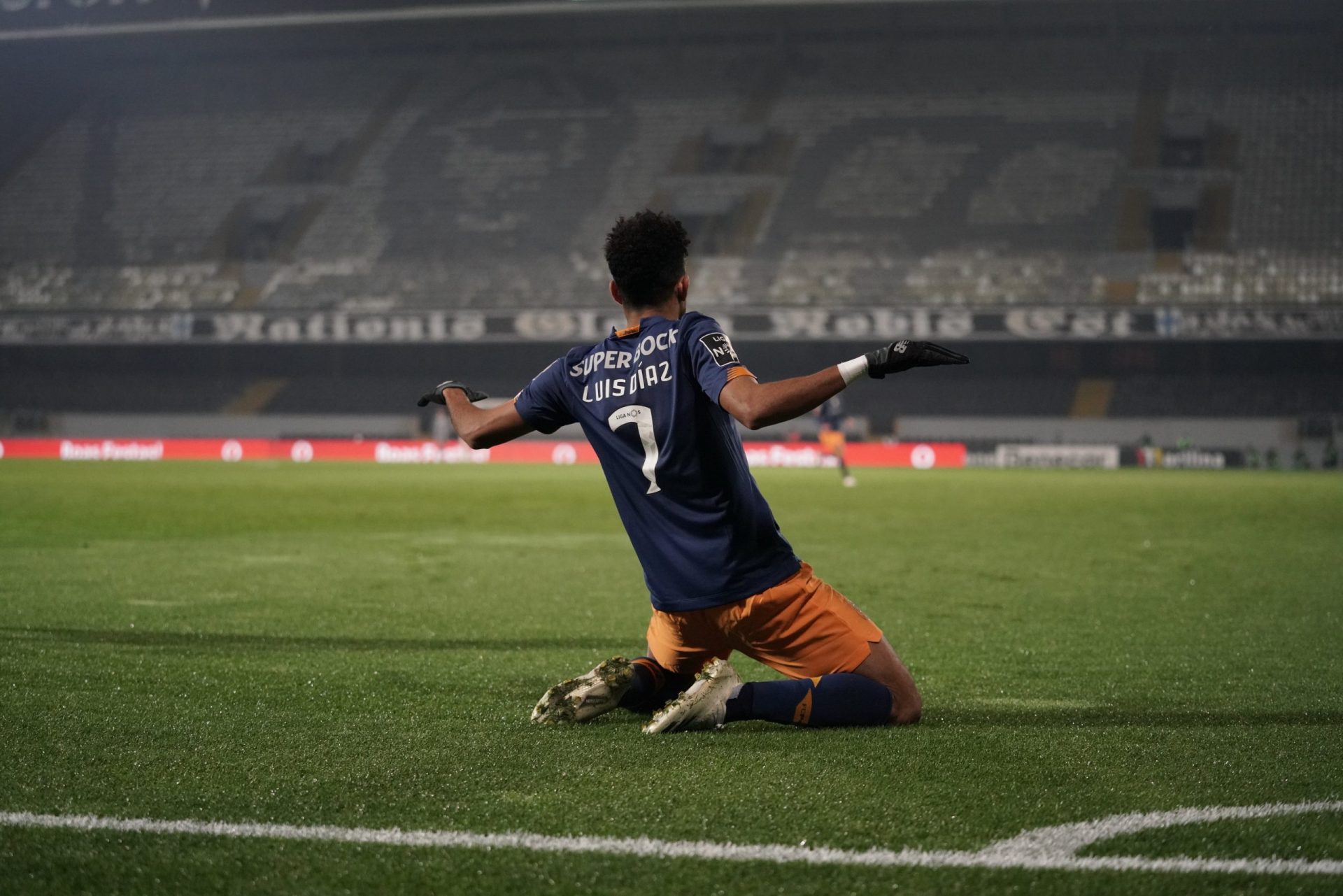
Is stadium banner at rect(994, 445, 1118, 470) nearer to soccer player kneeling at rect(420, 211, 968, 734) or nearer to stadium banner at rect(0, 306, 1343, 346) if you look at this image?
stadium banner at rect(0, 306, 1343, 346)

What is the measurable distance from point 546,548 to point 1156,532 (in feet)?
22.2

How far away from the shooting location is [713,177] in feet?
148

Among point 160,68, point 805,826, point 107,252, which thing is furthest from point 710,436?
point 160,68

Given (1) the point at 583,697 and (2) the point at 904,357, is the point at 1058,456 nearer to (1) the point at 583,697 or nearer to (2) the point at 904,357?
(1) the point at 583,697

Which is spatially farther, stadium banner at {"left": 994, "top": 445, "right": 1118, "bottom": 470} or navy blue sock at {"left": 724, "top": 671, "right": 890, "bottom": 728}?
stadium banner at {"left": 994, "top": 445, "right": 1118, "bottom": 470}

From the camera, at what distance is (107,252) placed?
46.8m

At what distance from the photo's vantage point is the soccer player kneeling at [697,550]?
4.73m

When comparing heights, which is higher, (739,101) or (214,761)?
(739,101)

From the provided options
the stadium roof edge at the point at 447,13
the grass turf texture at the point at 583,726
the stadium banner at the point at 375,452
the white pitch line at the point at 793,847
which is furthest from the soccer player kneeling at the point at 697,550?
the stadium roof edge at the point at 447,13

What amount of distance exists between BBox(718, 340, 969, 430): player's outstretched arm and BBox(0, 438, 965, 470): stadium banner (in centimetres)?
3369

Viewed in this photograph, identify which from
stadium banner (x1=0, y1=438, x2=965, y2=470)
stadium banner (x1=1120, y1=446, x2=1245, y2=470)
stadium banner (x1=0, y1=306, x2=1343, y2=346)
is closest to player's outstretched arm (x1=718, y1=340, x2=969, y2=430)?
stadium banner (x1=0, y1=438, x2=965, y2=470)

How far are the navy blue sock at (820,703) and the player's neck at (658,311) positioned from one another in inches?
51.2

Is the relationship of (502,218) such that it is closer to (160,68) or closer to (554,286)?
(554,286)

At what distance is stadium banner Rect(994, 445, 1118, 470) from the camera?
37.7 meters
